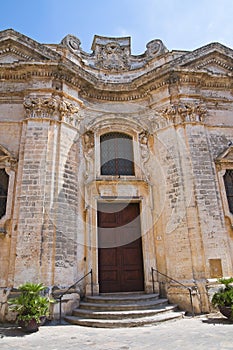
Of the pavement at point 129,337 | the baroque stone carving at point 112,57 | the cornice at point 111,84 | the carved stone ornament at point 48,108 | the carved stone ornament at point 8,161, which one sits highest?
the baroque stone carving at point 112,57

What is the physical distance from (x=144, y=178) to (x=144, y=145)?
153 cm

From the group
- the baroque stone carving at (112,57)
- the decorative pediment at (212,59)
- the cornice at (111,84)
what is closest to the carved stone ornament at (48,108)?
the cornice at (111,84)

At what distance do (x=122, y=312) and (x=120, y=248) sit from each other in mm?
2703

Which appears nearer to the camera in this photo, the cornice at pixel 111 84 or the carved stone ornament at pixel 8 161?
the carved stone ornament at pixel 8 161

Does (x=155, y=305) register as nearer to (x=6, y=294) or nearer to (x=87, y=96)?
(x=6, y=294)

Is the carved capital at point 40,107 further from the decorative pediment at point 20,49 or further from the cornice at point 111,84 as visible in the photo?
the decorative pediment at point 20,49

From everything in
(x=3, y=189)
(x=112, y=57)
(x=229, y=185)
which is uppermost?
(x=112, y=57)

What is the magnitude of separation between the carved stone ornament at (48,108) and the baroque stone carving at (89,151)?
2.84 feet

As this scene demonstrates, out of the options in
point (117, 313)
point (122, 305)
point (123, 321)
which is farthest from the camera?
point (122, 305)

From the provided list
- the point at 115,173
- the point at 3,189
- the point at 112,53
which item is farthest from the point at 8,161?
the point at 112,53

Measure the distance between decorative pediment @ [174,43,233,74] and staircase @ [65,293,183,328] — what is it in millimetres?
9319

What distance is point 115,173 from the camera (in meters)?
10.2

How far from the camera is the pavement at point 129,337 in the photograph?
15.5 feet

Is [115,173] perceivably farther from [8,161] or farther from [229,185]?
[229,185]
